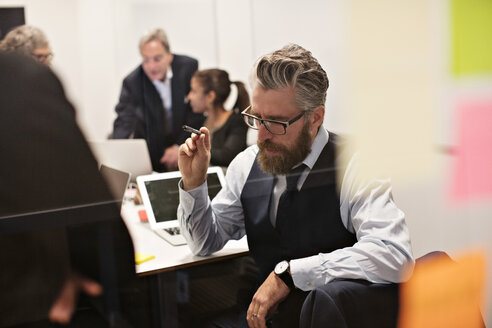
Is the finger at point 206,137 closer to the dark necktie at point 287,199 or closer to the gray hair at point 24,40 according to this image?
the dark necktie at point 287,199

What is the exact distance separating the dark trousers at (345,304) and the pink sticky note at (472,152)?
0.81m

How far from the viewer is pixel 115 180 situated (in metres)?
1.48

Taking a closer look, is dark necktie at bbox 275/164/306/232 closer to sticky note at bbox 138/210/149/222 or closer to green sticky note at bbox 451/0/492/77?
sticky note at bbox 138/210/149/222

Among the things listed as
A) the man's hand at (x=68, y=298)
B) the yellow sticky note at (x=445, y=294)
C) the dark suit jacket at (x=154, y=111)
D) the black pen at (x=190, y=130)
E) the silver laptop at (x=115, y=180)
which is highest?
the dark suit jacket at (x=154, y=111)

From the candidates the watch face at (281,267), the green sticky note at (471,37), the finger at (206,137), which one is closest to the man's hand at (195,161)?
the finger at (206,137)

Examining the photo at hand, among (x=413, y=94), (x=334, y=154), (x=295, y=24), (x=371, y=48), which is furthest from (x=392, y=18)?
(x=334, y=154)

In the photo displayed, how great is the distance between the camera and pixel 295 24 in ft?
5.60

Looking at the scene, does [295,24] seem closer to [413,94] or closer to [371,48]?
[371,48]

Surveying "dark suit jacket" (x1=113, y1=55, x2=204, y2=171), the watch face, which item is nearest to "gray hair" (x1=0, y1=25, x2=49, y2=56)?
"dark suit jacket" (x1=113, y1=55, x2=204, y2=171)

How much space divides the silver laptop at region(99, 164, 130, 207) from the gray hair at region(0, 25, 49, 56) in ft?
1.06

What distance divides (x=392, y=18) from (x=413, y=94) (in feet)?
0.97

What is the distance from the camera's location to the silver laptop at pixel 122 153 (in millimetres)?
1398

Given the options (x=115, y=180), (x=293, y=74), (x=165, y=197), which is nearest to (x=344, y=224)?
(x=293, y=74)

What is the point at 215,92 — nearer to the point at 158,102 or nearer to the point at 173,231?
the point at 158,102
